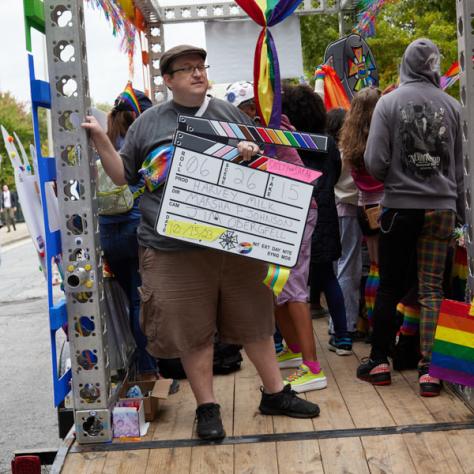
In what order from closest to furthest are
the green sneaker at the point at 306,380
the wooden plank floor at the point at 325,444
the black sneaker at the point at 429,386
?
the wooden plank floor at the point at 325,444 < the black sneaker at the point at 429,386 < the green sneaker at the point at 306,380

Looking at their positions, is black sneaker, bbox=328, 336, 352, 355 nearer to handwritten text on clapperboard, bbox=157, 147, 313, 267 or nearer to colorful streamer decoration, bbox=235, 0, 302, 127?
handwritten text on clapperboard, bbox=157, 147, 313, 267

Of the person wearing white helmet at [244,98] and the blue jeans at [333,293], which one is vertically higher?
the person wearing white helmet at [244,98]

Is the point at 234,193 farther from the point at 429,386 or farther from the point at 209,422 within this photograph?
the point at 429,386

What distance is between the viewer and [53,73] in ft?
11.7

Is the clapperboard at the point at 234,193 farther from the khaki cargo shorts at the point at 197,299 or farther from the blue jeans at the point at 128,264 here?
the blue jeans at the point at 128,264

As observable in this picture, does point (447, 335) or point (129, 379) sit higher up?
point (447, 335)

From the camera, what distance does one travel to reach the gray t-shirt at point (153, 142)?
3670 millimetres

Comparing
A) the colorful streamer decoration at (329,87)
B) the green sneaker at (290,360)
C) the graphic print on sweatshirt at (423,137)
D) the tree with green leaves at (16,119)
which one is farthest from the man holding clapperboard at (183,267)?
the tree with green leaves at (16,119)

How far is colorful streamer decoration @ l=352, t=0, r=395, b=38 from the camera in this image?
684 centimetres

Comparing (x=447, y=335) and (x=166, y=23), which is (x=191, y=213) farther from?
(x=166, y=23)

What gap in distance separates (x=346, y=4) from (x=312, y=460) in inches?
205

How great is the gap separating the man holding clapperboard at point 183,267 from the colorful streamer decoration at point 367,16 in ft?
11.5

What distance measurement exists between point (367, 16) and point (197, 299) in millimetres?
4332

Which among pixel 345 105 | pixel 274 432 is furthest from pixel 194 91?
pixel 345 105
